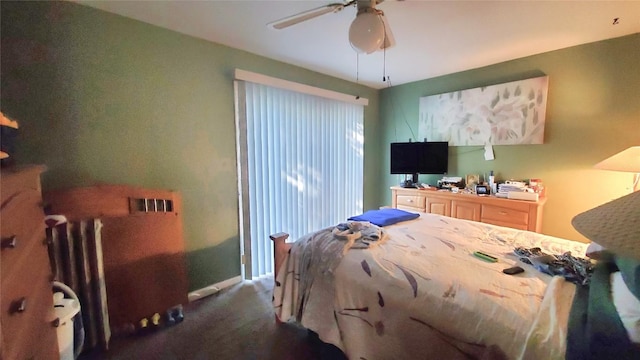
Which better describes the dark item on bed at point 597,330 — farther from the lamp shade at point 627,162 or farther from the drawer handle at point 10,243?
the drawer handle at point 10,243

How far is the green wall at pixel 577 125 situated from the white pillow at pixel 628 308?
86.7 inches

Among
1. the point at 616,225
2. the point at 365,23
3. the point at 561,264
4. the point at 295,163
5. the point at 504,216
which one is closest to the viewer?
the point at 616,225

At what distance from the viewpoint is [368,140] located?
4.05 metres

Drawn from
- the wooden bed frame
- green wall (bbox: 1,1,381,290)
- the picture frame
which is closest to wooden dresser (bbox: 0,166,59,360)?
green wall (bbox: 1,1,381,290)

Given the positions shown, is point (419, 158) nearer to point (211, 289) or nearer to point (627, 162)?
point (627, 162)

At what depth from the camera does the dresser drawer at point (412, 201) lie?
3379 mm

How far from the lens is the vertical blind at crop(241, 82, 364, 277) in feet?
8.91

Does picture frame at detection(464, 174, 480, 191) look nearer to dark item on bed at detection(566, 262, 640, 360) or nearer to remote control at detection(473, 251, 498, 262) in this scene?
remote control at detection(473, 251, 498, 262)

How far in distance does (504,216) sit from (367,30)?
2411mm

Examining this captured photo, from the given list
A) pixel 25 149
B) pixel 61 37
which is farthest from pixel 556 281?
pixel 61 37

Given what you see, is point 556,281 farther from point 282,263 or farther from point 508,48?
point 508,48

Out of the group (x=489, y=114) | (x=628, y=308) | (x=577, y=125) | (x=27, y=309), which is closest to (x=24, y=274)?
(x=27, y=309)

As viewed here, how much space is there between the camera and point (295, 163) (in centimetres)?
304

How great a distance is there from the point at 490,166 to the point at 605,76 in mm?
1229
